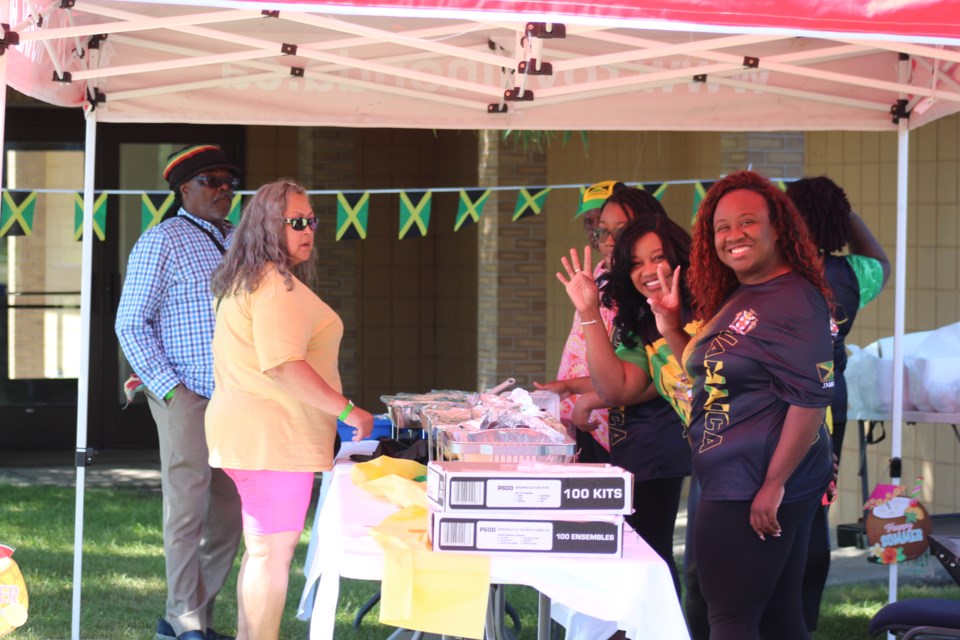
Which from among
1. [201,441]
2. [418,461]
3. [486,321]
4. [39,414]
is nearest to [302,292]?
[418,461]

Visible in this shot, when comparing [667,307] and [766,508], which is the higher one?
[667,307]

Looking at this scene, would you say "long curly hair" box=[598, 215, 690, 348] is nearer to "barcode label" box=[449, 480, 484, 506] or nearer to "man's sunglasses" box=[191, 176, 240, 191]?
"barcode label" box=[449, 480, 484, 506]

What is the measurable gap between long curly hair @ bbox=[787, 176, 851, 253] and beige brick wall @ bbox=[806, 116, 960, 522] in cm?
270

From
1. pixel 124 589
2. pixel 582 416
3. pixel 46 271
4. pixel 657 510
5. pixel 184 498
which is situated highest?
pixel 46 271

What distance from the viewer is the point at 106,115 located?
4945mm

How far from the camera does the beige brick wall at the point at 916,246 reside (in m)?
7.03

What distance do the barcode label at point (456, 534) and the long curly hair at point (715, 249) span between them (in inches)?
41.8

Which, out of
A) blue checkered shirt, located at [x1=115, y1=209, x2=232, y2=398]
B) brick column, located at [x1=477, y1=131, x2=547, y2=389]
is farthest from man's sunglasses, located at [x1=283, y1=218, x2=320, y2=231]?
brick column, located at [x1=477, y1=131, x2=547, y2=389]

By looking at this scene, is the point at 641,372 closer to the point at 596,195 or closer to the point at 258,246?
the point at 258,246

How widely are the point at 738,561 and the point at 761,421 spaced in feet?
1.14

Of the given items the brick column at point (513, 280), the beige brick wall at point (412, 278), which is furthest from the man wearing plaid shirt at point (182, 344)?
the beige brick wall at point (412, 278)

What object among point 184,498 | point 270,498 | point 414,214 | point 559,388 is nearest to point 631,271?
point 559,388

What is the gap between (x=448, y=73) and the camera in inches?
199

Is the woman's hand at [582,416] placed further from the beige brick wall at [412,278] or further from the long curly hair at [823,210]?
the beige brick wall at [412,278]
